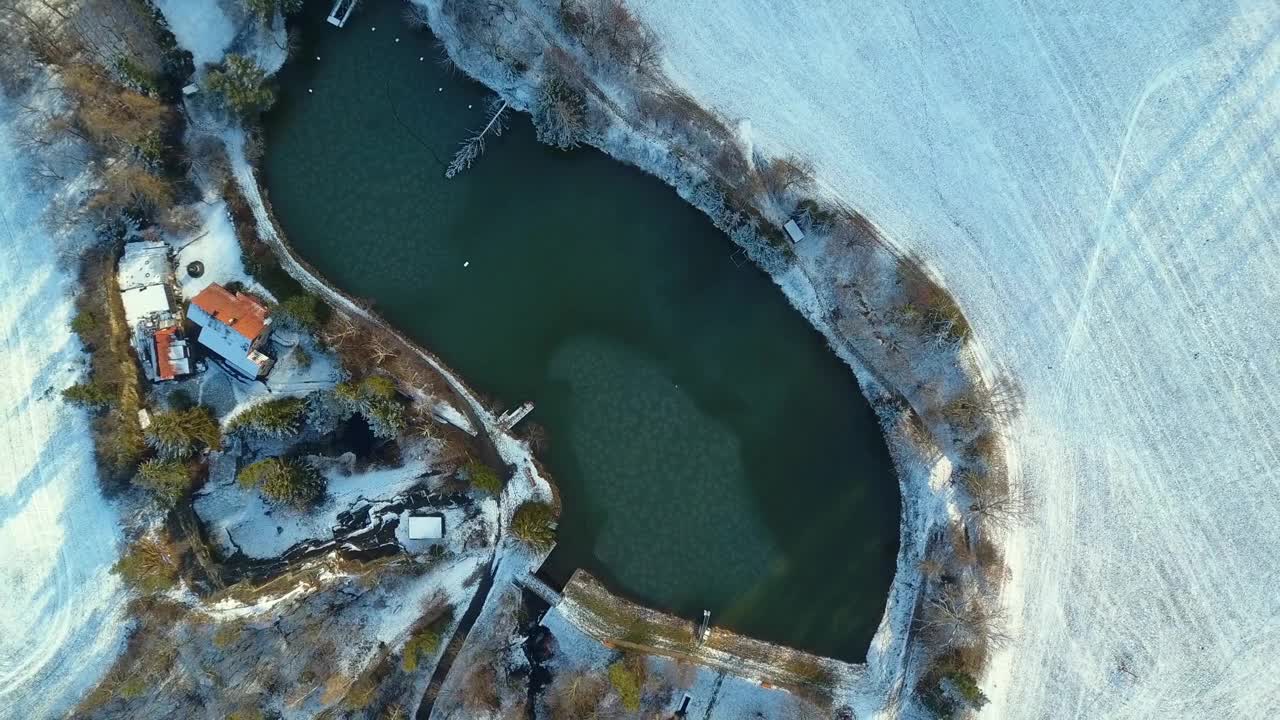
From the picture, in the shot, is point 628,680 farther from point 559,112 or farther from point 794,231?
point 559,112

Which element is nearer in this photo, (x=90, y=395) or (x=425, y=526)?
(x=90, y=395)

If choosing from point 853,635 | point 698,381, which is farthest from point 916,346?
point 853,635

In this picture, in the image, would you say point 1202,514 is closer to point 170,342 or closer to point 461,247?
point 461,247

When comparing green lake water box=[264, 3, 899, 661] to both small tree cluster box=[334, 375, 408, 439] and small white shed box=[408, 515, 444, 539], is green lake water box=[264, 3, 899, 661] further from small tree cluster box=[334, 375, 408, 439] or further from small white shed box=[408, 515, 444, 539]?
small white shed box=[408, 515, 444, 539]

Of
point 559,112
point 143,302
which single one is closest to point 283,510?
point 143,302

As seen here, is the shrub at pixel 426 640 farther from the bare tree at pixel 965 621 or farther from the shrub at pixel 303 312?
the bare tree at pixel 965 621

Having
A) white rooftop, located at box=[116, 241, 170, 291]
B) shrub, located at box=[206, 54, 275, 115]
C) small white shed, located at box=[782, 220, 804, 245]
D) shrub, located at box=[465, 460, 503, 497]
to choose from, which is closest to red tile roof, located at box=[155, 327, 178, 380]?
white rooftop, located at box=[116, 241, 170, 291]
